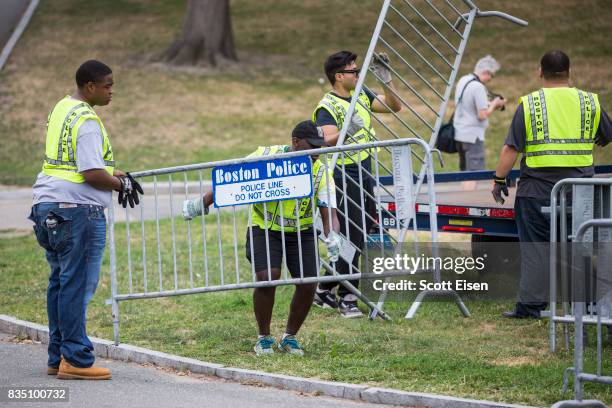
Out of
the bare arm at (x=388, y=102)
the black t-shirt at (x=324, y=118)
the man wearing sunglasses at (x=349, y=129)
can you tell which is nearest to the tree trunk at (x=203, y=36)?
the bare arm at (x=388, y=102)

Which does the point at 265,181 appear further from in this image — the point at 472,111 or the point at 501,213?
the point at 472,111

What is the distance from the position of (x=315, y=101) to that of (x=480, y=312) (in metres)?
16.2

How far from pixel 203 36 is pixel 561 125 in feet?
66.3

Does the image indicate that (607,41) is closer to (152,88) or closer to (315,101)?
(315,101)

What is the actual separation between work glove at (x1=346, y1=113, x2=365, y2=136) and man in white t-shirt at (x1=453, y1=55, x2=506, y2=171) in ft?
12.5

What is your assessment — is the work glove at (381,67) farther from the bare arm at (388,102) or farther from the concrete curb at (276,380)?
the concrete curb at (276,380)

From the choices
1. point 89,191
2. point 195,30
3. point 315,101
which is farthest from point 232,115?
point 89,191

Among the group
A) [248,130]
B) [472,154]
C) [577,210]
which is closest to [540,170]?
[577,210]

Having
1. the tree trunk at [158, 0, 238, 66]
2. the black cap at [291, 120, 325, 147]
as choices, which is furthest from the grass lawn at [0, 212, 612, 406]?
the tree trunk at [158, 0, 238, 66]

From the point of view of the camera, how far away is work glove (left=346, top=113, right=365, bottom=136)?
878cm

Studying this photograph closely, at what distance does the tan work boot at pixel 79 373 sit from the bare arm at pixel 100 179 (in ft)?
3.76

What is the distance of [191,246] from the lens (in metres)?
9.54

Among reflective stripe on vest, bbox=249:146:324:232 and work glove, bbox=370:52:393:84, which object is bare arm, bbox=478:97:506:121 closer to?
work glove, bbox=370:52:393:84

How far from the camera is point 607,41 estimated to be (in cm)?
2744
